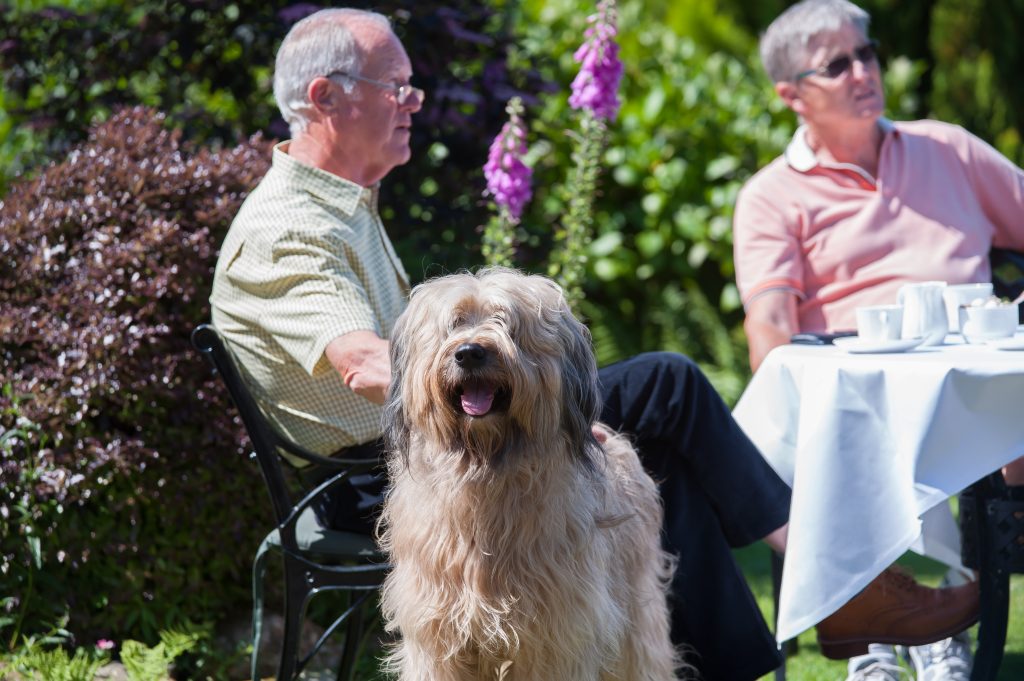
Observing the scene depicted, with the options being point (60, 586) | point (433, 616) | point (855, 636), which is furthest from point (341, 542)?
point (855, 636)

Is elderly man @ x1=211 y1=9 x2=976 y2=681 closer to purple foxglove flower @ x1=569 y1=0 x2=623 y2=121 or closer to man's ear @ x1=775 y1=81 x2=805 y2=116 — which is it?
purple foxglove flower @ x1=569 y1=0 x2=623 y2=121

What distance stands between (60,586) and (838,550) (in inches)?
94.7

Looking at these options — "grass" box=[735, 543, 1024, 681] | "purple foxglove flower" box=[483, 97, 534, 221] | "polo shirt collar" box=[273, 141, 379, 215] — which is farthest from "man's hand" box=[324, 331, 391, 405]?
"grass" box=[735, 543, 1024, 681]

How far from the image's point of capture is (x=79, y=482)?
3.77 metres

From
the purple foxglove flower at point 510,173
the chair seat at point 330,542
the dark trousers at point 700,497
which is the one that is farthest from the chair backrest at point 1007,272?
the chair seat at point 330,542

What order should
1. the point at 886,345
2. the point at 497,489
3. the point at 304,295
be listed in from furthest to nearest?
the point at 886,345
the point at 304,295
the point at 497,489

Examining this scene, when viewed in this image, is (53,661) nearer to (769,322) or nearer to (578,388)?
(578,388)

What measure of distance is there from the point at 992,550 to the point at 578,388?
148cm

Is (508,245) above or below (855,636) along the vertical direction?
above

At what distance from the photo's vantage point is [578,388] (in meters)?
2.69

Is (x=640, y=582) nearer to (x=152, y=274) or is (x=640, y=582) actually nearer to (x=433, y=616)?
(x=433, y=616)

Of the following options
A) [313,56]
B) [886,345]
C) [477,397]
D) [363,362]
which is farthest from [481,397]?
[313,56]

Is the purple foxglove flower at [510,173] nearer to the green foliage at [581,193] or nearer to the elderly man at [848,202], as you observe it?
the green foliage at [581,193]

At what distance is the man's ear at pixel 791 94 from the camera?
15.1 feet
